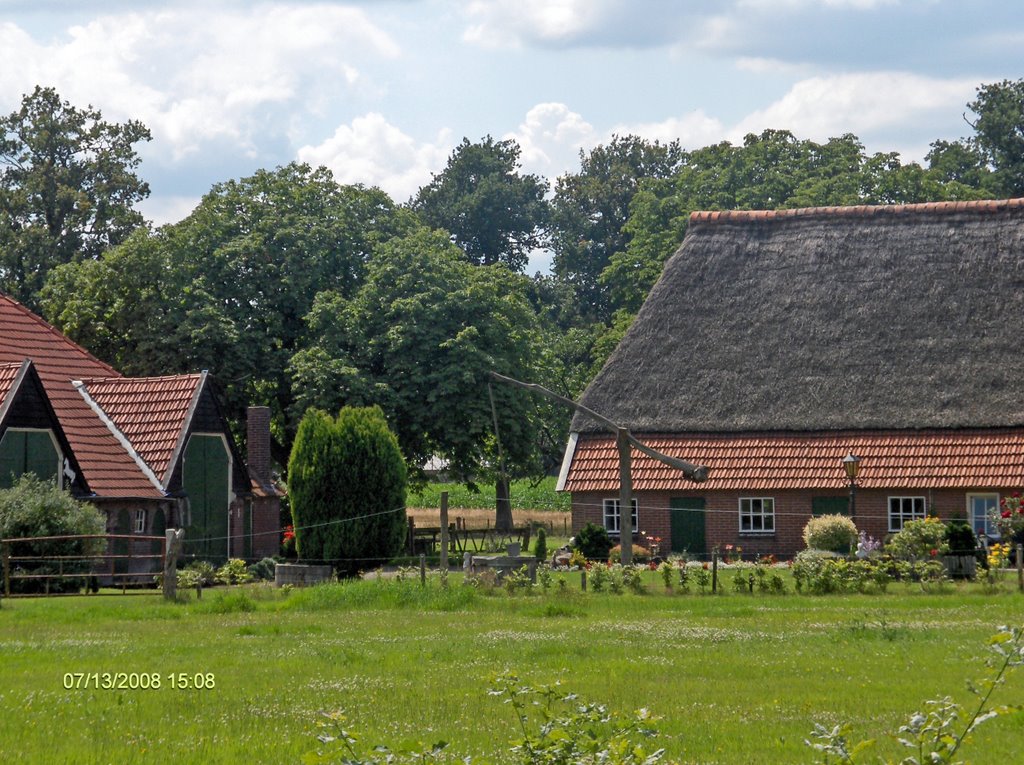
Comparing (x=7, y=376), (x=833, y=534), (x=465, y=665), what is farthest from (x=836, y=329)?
A: (x=465, y=665)

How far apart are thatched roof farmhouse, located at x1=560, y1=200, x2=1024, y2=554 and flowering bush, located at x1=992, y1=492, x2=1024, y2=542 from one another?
752mm

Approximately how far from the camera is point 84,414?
3819cm

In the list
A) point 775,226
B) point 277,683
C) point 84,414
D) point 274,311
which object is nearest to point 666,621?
point 277,683

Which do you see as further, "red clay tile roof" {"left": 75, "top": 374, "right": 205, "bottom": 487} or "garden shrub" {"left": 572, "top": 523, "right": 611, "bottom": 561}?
"red clay tile roof" {"left": 75, "top": 374, "right": 205, "bottom": 487}

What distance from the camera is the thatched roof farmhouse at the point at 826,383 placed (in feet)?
123

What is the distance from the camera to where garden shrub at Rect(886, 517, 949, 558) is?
2917cm

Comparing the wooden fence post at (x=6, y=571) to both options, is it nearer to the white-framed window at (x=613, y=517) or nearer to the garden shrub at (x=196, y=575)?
the garden shrub at (x=196, y=575)

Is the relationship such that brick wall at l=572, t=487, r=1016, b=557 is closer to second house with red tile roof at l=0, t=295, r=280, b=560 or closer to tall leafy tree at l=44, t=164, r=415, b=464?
second house with red tile roof at l=0, t=295, r=280, b=560

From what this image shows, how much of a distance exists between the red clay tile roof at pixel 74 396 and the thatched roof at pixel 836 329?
12.4 metres

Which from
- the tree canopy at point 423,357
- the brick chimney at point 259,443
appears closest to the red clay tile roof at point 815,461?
the tree canopy at point 423,357

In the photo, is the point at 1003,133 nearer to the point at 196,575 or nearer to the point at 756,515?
the point at 756,515

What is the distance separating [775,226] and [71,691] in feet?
106

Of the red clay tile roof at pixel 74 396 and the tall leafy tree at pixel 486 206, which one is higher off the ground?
the tall leafy tree at pixel 486 206
